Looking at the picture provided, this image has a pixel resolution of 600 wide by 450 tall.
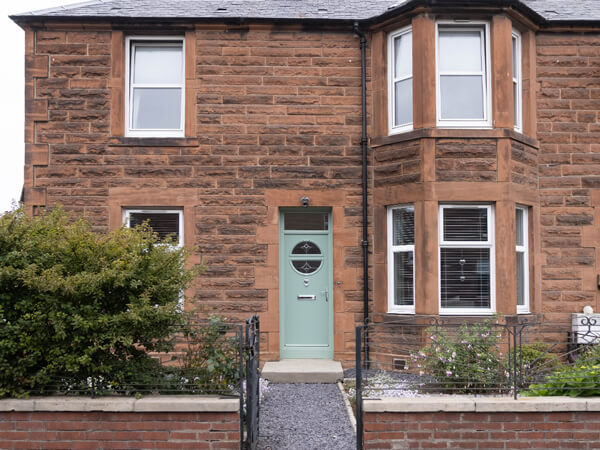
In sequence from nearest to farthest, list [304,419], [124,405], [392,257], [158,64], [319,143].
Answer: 1. [124,405]
2. [304,419]
3. [392,257]
4. [319,143]
5. [158,64]

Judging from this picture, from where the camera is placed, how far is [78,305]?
550cm

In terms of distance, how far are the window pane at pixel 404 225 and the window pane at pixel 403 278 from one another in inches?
8.1

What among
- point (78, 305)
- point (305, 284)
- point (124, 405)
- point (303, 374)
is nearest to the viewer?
point (124, 405)

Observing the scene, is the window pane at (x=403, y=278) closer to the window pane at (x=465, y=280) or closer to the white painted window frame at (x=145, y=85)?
the window pane at (x=465, y=280)

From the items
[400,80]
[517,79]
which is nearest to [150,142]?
[400,80]

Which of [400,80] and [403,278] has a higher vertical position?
[400,80]

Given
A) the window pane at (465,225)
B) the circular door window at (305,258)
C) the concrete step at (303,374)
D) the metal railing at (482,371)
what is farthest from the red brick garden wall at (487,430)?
the circular door window at (305,258)

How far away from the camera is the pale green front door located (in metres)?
10.1

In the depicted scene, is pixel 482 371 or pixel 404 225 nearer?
pixel 482 371

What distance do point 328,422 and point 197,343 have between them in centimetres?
179

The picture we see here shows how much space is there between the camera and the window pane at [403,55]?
33.0ft

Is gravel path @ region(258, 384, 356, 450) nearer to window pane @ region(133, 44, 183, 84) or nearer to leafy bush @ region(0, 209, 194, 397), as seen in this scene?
leafy bush @ region(0, 209, 194, 397)

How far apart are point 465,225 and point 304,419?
432cm

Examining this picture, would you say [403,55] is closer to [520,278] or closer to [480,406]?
[520,278]
